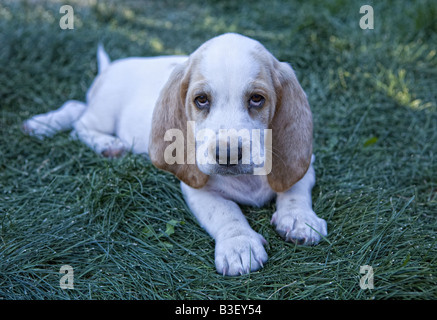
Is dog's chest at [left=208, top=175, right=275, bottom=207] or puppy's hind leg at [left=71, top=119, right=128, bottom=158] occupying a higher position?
puppy's hind leg at [left=71, top=119, right=128, bottom=158]

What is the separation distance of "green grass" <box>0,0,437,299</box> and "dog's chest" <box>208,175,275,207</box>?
0.37 ft

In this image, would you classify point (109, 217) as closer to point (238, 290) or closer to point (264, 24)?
point (238, 290)

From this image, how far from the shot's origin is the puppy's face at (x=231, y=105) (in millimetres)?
3167

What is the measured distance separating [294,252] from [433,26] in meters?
5.30

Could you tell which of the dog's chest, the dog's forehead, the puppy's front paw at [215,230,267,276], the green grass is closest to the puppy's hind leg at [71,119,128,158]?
the green grass

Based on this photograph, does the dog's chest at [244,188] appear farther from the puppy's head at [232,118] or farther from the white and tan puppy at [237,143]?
the puppy's head at [232,118]

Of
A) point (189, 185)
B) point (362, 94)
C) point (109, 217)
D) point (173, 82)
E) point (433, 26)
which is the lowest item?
point (109, 217)

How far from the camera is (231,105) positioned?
328cm

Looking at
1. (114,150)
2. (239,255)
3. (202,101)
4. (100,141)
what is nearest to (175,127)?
(202,101)

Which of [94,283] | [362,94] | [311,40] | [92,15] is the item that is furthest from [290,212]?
[92,15]

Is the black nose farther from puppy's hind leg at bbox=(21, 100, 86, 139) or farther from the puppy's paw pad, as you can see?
puppy's hind leg at bbox=(21, 100, 86, 139)

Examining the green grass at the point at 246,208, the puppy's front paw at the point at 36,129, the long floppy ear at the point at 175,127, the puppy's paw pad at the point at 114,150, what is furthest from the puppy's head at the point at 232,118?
the puppy's front paw at the point at 36,129

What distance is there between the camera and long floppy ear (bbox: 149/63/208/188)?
377 cm

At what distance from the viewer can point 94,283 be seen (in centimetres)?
328
